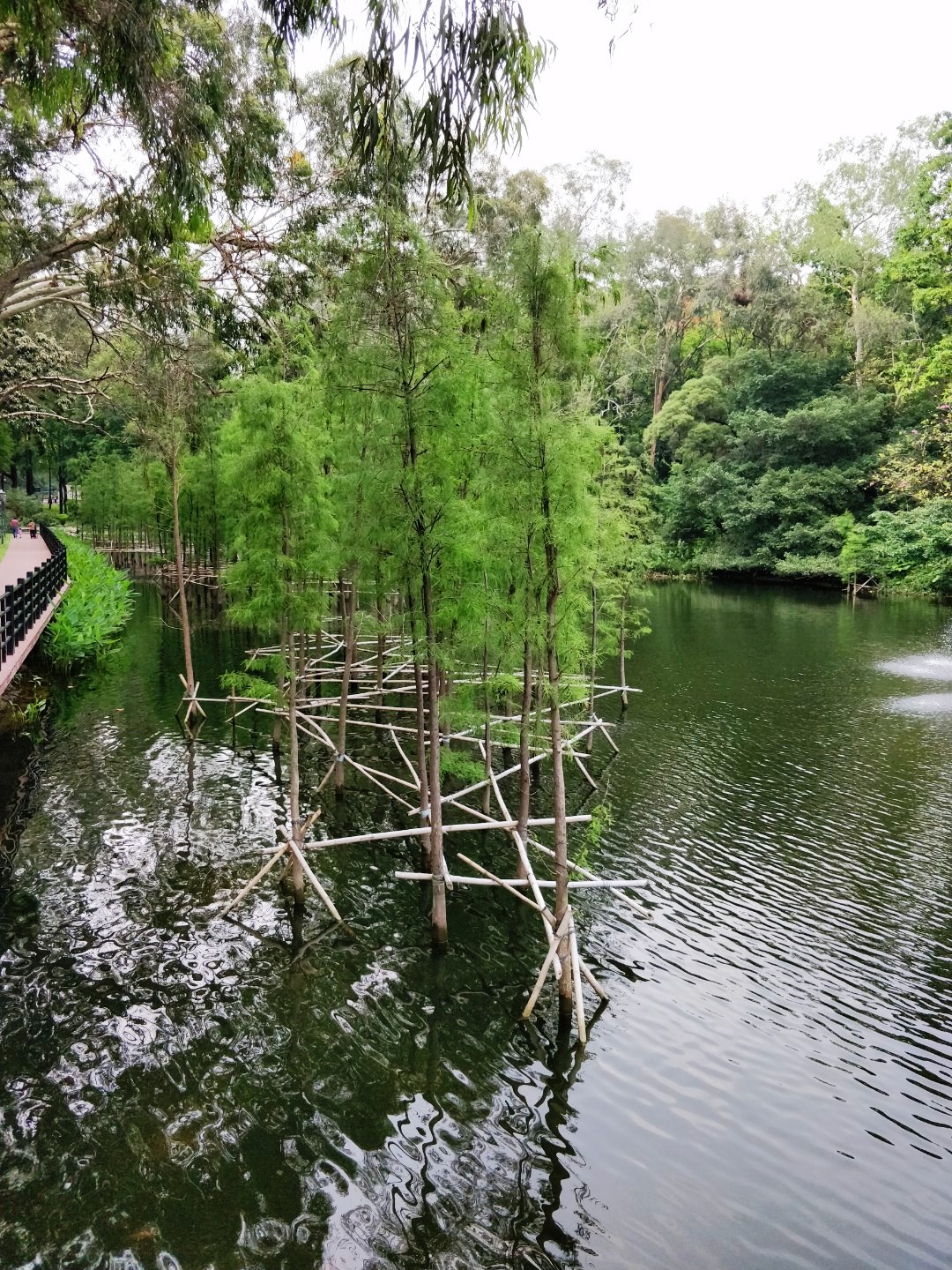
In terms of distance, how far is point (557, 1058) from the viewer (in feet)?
29.1

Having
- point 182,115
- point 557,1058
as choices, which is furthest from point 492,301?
point 557,1058

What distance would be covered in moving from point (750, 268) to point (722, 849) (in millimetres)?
56712

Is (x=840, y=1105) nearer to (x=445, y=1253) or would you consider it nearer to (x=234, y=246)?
(x=445, y=1253)

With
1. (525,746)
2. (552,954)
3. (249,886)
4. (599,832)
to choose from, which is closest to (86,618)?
(249,886)

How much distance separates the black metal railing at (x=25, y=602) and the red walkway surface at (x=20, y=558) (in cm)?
54

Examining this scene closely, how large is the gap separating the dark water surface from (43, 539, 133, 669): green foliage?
31.4 ft

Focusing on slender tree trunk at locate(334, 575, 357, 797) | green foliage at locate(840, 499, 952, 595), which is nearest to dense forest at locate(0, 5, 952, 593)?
green foliage at locate(840, 499, 952, 595)

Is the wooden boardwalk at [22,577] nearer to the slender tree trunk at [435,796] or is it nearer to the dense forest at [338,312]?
the dense forest at [338,312]

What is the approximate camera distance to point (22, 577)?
22.5 m

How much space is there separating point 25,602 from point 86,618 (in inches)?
392

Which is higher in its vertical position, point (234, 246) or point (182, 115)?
point (234, 246)

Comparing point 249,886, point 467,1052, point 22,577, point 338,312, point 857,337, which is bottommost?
point 467,1052

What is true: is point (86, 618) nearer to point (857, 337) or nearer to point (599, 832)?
point (599, 832)

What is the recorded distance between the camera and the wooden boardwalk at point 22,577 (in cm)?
1489
